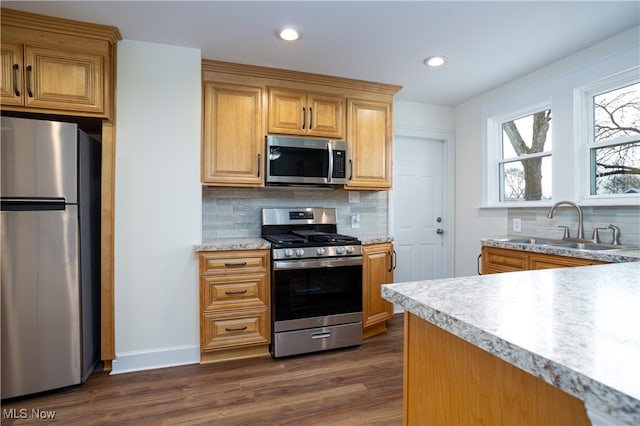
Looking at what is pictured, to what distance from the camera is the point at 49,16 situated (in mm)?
2082

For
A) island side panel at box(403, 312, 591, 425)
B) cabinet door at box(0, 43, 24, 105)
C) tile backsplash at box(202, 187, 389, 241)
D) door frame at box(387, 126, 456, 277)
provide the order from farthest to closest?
door frame at box(387, 126, 456, 277) < tile backsplash at box(202, 187, 389, 241) < cabinet door at box(0, 43, 24, 105) < island side panel at box(403, 312, 591, 425)

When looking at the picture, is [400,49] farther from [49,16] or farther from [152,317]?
[152,317]

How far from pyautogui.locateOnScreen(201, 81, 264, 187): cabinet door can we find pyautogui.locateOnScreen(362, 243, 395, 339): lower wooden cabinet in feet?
3.85

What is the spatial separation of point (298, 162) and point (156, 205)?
47.1 inches

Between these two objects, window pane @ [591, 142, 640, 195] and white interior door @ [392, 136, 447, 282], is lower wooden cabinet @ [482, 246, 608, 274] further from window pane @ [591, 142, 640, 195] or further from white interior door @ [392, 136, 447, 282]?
white interior door @ [392, 136, 447, 282]

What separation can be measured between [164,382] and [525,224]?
3244mm

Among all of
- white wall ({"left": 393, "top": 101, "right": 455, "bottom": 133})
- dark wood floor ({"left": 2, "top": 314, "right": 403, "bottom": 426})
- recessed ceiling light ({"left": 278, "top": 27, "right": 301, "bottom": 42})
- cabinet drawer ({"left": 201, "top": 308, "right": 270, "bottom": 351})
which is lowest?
dark wood floor ({"left": 2, "top": 314, "right": 403, "bottom": 426})

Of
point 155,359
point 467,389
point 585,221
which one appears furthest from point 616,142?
point 155,359

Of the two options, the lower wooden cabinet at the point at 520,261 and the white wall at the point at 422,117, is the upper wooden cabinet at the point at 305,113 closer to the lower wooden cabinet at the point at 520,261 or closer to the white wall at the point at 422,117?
the white wall at the point at 422,117

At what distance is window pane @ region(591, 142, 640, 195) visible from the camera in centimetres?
237

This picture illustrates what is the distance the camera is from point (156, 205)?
246cm

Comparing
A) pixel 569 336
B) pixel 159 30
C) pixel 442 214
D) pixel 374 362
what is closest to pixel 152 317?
pixel 374 362

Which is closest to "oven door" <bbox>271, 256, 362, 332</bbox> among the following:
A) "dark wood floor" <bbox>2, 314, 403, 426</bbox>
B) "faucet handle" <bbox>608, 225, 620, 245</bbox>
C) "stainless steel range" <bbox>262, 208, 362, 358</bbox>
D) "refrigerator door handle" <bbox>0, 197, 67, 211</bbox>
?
"stainless steel range" <bbox>262, 208, 362, 358</bbox>

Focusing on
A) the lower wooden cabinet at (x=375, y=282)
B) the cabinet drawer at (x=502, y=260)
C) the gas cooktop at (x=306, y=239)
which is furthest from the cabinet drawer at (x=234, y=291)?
the cabinet drawer at (x=502, y=260)
